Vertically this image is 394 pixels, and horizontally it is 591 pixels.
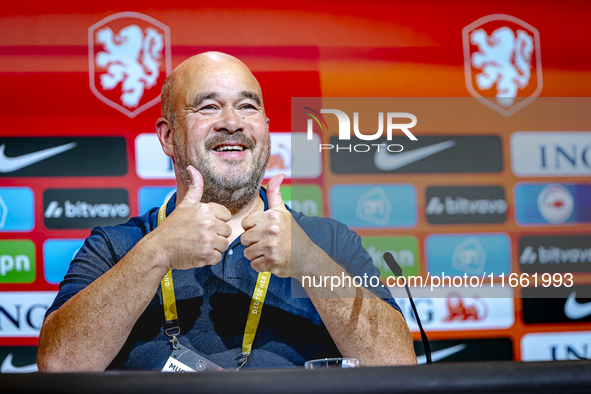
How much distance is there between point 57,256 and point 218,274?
1006mm

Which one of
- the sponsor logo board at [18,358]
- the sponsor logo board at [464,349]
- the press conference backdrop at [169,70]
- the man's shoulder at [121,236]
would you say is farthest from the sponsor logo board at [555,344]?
the sponsor logo board at [18,358]

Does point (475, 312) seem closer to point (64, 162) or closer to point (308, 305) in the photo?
point (308, 305)

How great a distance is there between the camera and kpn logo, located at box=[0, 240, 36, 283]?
2.00m

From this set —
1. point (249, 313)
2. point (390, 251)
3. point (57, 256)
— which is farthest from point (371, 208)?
point (57, 256)

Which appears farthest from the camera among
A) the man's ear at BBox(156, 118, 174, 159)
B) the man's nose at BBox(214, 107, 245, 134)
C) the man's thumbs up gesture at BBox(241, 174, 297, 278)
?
the man's ear at BBox(156, 118, 174, 159)

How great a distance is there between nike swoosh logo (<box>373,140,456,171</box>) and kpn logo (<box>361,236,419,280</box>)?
200 millimetres

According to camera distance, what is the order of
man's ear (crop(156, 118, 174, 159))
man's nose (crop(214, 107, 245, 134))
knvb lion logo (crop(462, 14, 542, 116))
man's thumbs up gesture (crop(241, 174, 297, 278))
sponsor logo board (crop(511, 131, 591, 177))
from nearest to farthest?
man's thumbs up gesture (crop(241, 174, 297, 278))
sponsor logo board (crop(511, 131, 591, 177))
man's nose (crop(214, 107, 245, 134))
man's ear (crop(156, 118, 174, 159))
knvb lion logo (crop(462, 14, 542, 116))

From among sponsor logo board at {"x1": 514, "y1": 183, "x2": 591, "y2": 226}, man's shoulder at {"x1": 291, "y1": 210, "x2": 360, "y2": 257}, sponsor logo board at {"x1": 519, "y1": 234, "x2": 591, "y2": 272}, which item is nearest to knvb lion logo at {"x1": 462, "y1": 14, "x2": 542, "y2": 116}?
sponsor logo board at {"x1": 514, "y1": 183, "x2": 591, "y2": 226}

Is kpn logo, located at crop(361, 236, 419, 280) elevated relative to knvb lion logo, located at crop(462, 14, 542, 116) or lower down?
lower down

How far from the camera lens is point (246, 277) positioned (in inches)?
55.9

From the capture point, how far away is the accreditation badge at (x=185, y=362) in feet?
4.07

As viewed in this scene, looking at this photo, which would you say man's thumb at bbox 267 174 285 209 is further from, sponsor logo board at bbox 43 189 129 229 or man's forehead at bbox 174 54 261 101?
sponsor logo board at bbox 43 189 129 229

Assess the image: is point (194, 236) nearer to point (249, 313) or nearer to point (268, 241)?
point (268, 241)

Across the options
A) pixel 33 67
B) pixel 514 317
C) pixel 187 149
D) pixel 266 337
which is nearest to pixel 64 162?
pixel 33 67
